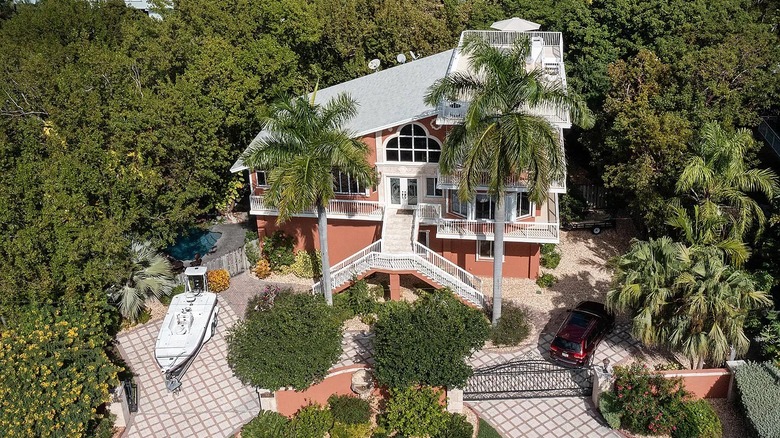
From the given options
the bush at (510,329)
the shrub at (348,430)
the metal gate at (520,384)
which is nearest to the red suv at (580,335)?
the metal gate at (520,384)

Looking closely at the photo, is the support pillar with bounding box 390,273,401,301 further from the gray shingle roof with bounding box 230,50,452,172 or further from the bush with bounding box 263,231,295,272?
the gray shingle roof with bounding box 230,50,452,172

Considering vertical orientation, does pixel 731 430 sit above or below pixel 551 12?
below

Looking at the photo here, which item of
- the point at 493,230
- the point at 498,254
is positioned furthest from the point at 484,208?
the point at 498,254

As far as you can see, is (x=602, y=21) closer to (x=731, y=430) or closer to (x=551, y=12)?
(x=551, y=12)

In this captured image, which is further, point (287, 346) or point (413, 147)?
point (413, 147)

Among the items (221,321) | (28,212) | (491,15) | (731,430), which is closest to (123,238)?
(28,212)

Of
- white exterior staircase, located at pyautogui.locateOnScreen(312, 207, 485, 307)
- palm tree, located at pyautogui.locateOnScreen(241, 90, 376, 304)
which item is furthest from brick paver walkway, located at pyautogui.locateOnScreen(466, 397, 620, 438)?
palm tree, located at pyautogui.locateOnScreen(241, 90, 376, 304)

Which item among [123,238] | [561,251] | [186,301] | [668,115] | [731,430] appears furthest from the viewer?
[561,251]

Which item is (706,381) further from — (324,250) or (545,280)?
(324,250)
